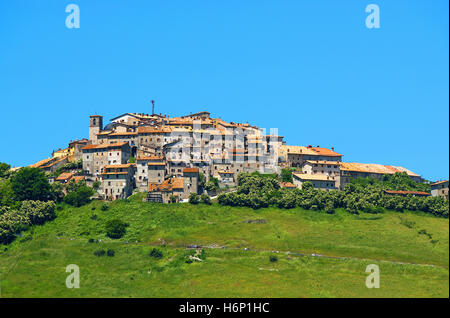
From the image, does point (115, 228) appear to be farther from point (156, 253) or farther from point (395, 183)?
point (395, 183)

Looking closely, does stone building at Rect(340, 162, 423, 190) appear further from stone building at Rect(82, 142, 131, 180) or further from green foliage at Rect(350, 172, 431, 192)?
stone building at Rect(82, 142, 131, 180)

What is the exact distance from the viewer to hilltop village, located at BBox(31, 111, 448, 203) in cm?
14362

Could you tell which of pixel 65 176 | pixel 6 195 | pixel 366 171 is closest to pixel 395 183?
pixel 366 171

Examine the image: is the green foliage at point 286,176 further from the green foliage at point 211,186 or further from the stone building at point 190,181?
the stone building at point 190,181

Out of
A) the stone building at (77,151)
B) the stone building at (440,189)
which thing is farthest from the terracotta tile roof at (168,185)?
the stone building at (440,189)

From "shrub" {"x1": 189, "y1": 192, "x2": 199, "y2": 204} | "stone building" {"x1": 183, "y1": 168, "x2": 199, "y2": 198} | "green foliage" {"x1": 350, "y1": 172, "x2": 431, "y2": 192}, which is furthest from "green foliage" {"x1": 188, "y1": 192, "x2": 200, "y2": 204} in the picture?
"green foliage" {"x1": 350, "y1": 172, "x2": 431, "y2": 192}

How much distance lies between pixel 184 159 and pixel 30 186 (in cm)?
3446

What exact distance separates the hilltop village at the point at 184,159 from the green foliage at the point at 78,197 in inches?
130

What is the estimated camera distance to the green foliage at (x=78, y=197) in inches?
5458

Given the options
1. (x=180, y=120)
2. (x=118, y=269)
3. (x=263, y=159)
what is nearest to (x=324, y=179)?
(x=263, y=159)

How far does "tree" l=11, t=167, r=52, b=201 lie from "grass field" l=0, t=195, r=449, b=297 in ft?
24.2

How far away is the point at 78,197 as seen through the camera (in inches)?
5472

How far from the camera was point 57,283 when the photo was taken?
102 m

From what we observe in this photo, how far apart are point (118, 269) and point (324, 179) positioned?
58.7 metres
